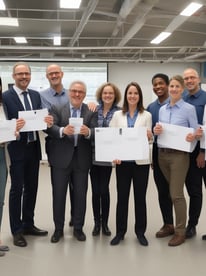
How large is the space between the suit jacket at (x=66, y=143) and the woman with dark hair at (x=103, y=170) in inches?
4.4

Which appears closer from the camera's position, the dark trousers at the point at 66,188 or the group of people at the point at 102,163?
the group of people at the point at 102,163

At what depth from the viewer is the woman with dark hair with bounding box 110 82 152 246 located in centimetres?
293

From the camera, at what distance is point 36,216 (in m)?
3.87

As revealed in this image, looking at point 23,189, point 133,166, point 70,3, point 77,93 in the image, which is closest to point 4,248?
point 23,189

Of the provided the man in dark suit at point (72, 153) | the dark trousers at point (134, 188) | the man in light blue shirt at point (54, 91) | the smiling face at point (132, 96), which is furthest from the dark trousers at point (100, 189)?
the man in light blue shirt at point (54, 91)

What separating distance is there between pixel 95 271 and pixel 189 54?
9.75 metres

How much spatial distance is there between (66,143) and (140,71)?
9472mm

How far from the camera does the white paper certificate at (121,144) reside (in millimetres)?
2885

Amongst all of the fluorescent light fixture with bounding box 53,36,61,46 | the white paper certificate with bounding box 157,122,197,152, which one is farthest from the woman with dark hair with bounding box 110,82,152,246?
the fluorescent light fixture with bounding box 53,36,61,46

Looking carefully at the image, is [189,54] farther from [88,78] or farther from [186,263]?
[186,263]

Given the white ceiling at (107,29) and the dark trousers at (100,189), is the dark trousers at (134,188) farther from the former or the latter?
the white ceiling at (107,29)

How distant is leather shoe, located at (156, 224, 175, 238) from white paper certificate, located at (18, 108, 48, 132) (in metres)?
1.53

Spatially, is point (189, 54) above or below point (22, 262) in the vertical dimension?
above

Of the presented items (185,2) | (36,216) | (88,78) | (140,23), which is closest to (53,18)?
(140,23)
